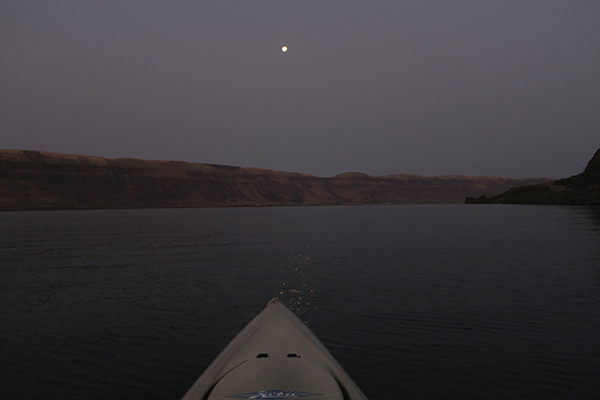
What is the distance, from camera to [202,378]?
5.23 m

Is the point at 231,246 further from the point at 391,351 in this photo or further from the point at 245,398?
the point at 245,398

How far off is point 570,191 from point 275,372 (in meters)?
149

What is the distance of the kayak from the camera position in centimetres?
464

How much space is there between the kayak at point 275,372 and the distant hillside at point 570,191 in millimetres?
139596

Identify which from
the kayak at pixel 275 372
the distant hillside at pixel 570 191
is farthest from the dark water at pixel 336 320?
the distant hillside at pixel 570 191

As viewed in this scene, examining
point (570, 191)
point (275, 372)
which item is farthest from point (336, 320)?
point (570, 191)

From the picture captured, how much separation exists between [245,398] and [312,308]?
7503mm

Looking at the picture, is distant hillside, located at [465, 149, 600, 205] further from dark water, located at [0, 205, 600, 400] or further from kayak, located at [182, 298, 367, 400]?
kayak, located at [182, 298, 367, 400]

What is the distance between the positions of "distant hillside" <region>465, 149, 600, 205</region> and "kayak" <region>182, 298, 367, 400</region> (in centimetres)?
13960

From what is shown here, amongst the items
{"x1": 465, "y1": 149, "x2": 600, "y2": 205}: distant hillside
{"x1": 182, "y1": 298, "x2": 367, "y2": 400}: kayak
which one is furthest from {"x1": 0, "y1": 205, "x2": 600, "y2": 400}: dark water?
{"x1": 465, "y1": 149, "x2": 600, "y2": 205}: distant hillside

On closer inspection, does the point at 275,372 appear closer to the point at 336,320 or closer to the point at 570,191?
the point at 336,320

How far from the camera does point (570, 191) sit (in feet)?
401

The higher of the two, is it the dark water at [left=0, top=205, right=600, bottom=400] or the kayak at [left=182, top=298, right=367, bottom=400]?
the kayak at [left=182, top=298, right=367, bottom=400]

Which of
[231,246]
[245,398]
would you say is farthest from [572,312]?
[231,246]
